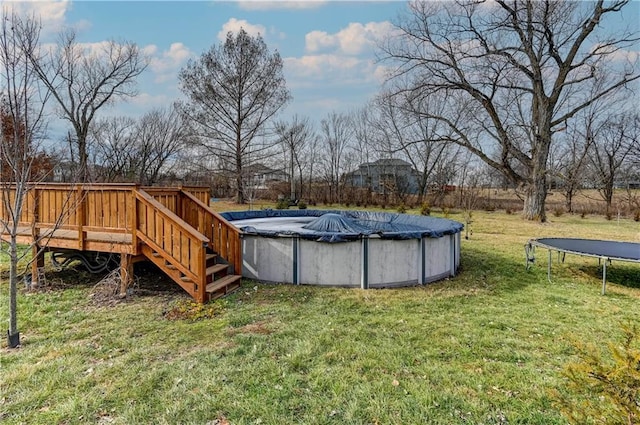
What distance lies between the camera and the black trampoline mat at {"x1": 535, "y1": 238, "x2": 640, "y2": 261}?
576 cm

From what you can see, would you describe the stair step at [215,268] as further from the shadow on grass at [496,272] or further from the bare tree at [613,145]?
the bare tree at [613,145]

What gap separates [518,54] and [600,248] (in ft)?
41.6

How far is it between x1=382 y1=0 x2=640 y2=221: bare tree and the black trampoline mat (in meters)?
9.61

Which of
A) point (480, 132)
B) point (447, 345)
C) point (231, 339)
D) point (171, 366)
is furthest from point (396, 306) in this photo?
point (480, 132)

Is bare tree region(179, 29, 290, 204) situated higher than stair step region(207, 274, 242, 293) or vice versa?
bare tree region(179, 29, 290, 204)

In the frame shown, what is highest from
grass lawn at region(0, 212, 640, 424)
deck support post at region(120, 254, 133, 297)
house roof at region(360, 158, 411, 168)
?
house roof at region(360, 158, 411, 168)

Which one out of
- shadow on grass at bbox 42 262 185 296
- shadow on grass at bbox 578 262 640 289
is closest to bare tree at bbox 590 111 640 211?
shadow on grass at bbox 578 262 640 289

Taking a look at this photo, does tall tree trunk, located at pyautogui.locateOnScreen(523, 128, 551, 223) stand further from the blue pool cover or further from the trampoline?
the trampoline

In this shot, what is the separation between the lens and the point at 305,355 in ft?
10.9

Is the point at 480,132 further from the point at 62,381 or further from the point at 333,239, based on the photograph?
the point at 62,381

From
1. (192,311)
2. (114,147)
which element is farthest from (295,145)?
(192,311)

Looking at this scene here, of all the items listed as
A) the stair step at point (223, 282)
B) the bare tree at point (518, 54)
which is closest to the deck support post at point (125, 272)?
the stair step at point (223, 282)

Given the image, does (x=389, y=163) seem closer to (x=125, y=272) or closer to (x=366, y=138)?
(x=366, y=138)

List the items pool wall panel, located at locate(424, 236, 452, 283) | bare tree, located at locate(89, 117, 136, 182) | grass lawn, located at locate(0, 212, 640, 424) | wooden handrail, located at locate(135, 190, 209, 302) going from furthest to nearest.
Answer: bare tree, located at locate(89, 117, 136, 182) < pool wall panel, located at locate(424, 236, 452, 283) < wooden handrail, located at locate(135, 190, 209, 302) < grass lawn, located at locate(0, 212, 640, 424)
